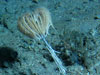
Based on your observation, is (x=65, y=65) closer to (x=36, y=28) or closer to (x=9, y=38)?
(x=36, y=28)

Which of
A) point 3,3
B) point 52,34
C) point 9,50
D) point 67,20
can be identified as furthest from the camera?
point 3,3

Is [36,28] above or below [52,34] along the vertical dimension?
above

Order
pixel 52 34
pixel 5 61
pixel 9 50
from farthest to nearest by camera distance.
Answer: pixel 52 34, pixel 9 50, pixel 5 61

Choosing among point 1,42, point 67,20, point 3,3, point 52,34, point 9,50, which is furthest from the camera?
point 3,3

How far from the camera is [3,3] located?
600cm

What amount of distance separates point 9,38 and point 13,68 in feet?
3.84

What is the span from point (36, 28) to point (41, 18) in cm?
25

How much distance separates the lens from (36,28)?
2932mm

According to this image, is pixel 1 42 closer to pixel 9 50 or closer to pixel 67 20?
pixel 9 50

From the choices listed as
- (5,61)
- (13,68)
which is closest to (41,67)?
(13,68)

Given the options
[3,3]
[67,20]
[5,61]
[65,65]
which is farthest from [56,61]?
[3,3]

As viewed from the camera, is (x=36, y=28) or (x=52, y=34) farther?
(x=52, y=34)

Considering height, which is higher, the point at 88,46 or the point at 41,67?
the point at 88,46

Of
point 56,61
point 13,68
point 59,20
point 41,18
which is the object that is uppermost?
point 41,18
